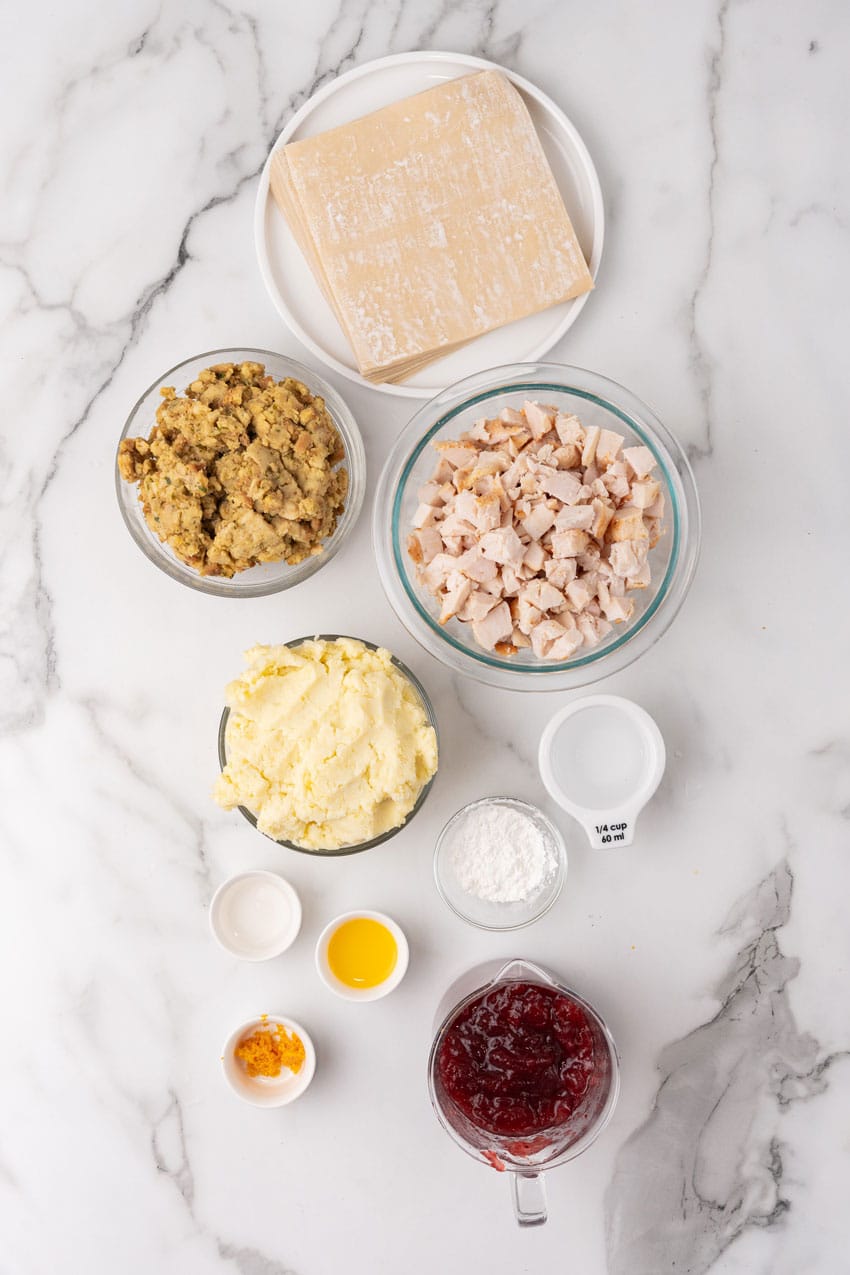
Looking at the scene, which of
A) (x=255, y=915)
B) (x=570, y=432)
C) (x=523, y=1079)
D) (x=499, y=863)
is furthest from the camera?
(x=255, y=915)

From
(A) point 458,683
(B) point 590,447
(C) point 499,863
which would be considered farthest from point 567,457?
(C) point 499,863

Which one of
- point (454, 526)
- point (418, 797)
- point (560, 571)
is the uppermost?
point (454, 526)

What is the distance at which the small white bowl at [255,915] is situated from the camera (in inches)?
81.3

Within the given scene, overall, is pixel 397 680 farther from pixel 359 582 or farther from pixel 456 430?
pixel 456 430

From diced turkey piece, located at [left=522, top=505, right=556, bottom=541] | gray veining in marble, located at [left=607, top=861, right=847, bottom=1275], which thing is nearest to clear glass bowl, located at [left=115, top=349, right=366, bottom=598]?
diced turkey piece, located at [left=522, top=505, right=556, bottom=541]

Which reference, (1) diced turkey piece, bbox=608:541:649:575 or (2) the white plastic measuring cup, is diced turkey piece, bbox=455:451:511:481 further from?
(2) the white plastic measuring cup

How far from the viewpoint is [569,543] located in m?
1.67

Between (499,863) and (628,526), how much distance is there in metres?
0.78

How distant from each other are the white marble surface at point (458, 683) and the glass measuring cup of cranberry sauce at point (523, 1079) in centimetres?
20

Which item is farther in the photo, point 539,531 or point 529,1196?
point 529,1196

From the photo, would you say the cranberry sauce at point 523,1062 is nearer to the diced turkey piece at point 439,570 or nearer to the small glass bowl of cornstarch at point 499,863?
the small glass bowl of cornstarch at point 499,863

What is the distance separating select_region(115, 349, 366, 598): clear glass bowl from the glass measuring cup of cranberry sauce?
3.19 ft

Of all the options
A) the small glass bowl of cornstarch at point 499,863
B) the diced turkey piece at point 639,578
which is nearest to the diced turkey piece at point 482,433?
the diced turkey piece at point 639,578

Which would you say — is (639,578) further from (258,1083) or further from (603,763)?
(258,1083)
